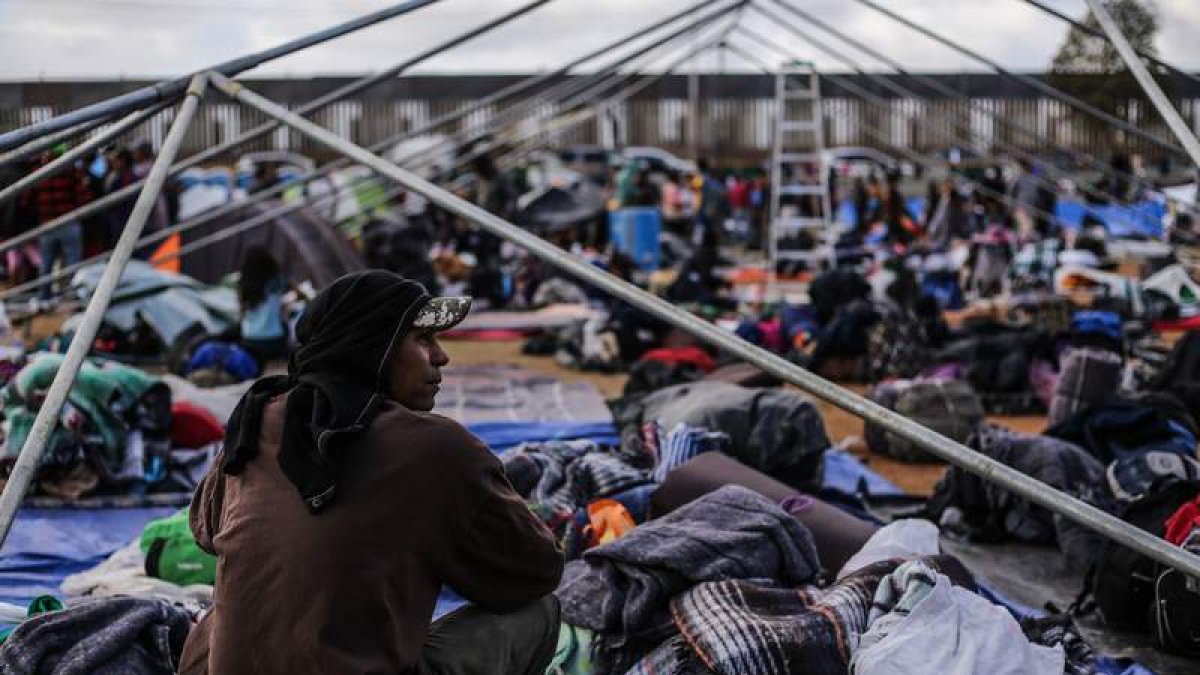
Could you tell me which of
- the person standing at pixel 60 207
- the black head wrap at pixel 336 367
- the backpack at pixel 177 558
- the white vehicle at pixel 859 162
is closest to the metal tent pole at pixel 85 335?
the black head wrap at pixel 336 367

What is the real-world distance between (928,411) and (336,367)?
507 centimetres

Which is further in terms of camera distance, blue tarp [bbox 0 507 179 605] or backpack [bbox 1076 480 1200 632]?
blue tarp [bbox 0 507 179 605]

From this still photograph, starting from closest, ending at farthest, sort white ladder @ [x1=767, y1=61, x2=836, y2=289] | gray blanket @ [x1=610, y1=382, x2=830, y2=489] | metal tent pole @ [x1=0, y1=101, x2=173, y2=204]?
metal tent pole @ [x1=0, y1=101, x2=173, y2=204]
gray blanket @ [x1=610, y1=382, x2=830, y2=489]
white ladder @ [x1=767, y1=61, x2=836, y2=289]

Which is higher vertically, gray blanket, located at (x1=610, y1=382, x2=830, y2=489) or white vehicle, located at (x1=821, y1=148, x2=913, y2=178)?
white vehicle, located at (x1=821, y1=148, x2=913, y2=178)

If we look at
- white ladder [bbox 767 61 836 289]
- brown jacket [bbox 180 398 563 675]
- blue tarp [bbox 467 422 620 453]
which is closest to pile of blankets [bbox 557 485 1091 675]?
brown jacket [bbox 180 398 563 675]

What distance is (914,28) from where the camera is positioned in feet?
25.5

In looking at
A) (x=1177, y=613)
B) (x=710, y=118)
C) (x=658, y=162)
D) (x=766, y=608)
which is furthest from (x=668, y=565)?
(x=710, y=118)

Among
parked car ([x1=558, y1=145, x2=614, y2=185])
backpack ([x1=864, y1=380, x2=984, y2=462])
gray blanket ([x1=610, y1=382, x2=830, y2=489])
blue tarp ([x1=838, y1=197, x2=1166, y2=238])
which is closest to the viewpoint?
gray blanket ([x1=610, y1=382, x2=830, y2=489])

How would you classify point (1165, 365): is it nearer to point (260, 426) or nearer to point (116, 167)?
point (260, 426)

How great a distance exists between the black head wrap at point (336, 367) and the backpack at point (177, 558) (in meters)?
1.73

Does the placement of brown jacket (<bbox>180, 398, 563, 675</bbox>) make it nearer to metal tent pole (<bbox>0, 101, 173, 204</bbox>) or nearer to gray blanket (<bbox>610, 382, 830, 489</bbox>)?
metal tent pole (<bbox>0, 101, 173, 204</bbox>)

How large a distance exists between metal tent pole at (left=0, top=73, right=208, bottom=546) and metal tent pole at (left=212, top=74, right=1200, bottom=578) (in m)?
0.29

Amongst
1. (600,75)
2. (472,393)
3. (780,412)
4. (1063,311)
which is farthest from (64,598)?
(1063,311)

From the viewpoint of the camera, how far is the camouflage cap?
3047 mm
